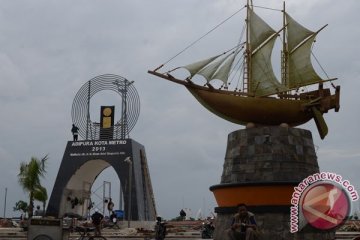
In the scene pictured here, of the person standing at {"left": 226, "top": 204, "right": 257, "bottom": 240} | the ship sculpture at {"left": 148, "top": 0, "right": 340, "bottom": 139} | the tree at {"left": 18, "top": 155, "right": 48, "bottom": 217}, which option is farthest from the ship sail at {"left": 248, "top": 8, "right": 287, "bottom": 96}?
the tree at {"left": 18, "top": 155, "right": 48, "bottom": 217}

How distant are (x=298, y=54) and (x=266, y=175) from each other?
293 inches

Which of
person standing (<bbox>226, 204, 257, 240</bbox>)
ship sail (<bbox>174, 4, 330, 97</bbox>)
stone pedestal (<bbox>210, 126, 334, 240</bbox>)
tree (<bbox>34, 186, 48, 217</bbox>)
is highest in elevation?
ship sail (<bbox>174, 4, 330, 97</bbox>)

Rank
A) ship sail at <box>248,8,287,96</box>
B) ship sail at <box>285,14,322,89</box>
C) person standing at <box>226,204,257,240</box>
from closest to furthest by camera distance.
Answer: person standing at <box>226,204,257,240</box> < ship sail at <box>248,8,287,96</box> < ship sail at <box>285,14,322,89</box>

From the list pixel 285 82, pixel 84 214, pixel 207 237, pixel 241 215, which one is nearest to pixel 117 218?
pixel 84 214

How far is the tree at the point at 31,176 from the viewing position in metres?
37.3

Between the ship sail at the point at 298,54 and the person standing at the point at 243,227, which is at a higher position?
the ship sail at the point at 298,54

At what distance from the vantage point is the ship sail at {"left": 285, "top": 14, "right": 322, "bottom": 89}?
23562mm

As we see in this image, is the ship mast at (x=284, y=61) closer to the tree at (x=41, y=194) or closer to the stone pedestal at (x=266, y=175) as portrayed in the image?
the stone pedestal at (x=266, y=175)

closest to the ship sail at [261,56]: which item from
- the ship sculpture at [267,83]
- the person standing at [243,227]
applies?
the ship sculpture at [267,83]

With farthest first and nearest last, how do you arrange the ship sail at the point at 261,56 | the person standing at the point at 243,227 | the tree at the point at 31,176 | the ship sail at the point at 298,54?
the tree at the point at 31,176, the ship sail at the point at 298,54, the ship sail at the point at 261,56, the person standing at the point at 243,227

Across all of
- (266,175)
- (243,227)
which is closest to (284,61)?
(266,175)

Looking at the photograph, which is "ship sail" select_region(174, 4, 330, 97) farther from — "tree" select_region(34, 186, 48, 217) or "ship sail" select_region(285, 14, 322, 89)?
"tree" select_region(34, 186, 48, 217)

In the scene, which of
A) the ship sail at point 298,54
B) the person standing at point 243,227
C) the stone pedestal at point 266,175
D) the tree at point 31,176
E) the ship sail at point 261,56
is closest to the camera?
the person standing at point 243,227

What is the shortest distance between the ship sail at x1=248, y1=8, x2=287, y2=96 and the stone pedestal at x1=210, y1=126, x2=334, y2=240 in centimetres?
286
